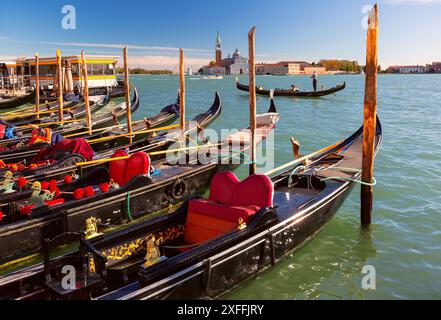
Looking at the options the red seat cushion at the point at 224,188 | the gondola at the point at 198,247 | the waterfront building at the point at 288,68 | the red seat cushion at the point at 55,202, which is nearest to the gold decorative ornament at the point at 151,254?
the gondola at the point at 198,247

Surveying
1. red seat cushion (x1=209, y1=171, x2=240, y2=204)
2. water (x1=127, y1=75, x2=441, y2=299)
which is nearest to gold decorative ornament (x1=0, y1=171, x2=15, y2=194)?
red seat cushion (x1=209, y1=171, x2=240, y2=204)

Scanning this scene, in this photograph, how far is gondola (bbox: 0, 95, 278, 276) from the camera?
17.5 feet

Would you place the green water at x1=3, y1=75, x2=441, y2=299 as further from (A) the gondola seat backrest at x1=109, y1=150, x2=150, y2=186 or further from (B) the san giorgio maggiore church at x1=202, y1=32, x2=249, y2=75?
(B) the san giorgio maggiore church at x1=202, y1=32, x2=249, y2=75

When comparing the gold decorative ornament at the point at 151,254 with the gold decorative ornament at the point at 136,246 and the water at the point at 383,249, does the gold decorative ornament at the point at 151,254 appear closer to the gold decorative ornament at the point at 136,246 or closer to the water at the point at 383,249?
the gold decorative ornament at the point at 136,246

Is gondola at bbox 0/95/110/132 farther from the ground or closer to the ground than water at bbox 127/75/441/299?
farther from the ground

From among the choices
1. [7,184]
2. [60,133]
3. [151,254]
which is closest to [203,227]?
[151,254]

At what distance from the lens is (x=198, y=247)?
4.15m

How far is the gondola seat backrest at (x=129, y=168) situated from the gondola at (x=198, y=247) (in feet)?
6.10

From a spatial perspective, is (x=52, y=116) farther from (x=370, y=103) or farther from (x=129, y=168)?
(x=370, y=103)

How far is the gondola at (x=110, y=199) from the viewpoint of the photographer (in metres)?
5.35

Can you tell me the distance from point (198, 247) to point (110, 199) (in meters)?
2.44

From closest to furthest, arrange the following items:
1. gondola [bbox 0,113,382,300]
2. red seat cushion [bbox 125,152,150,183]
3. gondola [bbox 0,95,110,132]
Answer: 1. gondola [bbox 0,113,382,300]
2. red seat cushion [bbox 125,152,150,183]
3. gondola [bbox 0,95,110,132]

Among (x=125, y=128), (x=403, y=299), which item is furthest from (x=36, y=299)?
(x=125, y=128)
